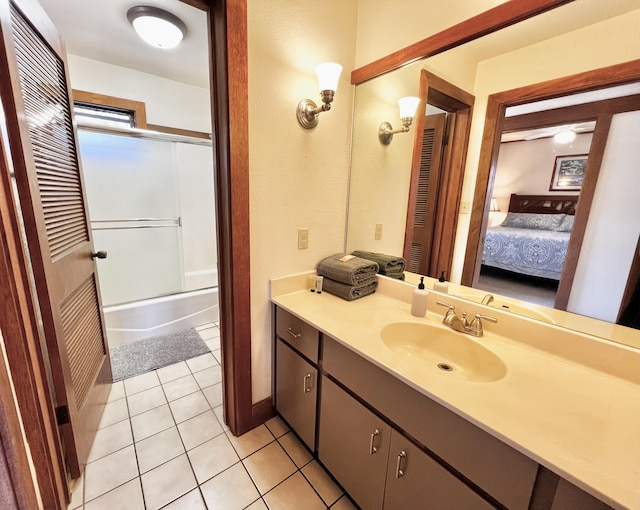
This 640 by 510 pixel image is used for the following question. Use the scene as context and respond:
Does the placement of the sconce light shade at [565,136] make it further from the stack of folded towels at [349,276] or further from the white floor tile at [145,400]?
the white floor tile at [145,400]

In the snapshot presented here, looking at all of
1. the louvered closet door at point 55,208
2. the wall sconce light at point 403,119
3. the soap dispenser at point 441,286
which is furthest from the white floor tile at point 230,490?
the wall sconce light at point 403,119

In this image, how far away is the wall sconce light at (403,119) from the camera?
4.74 ft

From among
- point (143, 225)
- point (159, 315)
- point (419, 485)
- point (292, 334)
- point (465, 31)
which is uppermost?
point (465, 31)

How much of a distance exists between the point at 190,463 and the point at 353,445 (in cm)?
87

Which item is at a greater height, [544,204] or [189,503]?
[544,204]

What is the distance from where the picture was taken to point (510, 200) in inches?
47.9

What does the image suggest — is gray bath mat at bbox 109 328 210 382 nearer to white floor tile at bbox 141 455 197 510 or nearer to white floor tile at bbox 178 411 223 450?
white floor tile at bbox 178 411 223 450

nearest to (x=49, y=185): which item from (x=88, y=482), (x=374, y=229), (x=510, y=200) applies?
(x=88, y=482)

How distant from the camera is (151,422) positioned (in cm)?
160

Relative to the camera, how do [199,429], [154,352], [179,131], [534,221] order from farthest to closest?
1. [179,131]
2. [154,352]
3. [199,429]
4. [534,221]

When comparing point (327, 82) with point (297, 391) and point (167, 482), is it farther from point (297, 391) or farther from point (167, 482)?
point (167, 482)

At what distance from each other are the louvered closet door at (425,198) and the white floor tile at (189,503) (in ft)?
4.89

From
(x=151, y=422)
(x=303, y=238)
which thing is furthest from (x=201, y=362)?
(x=303, y=238)

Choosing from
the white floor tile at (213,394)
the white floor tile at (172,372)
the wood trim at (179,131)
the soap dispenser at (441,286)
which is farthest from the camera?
the wood trim at (179,131)
